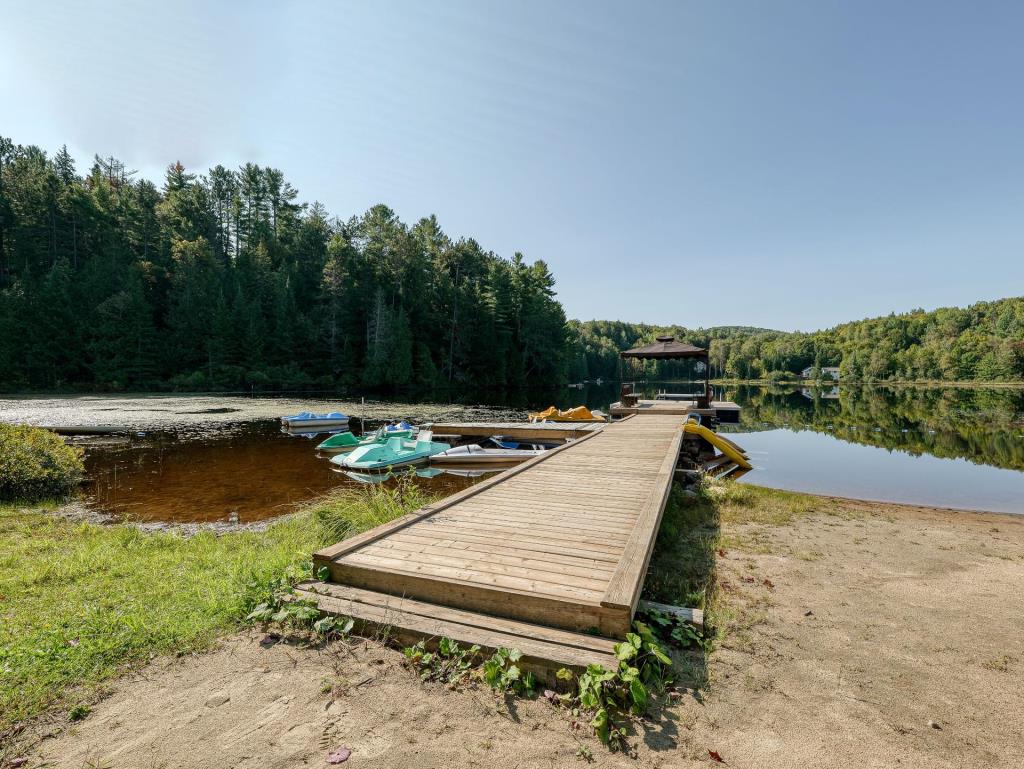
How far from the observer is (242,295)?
146 ft

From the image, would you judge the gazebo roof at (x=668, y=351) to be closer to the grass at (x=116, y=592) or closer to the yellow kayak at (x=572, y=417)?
the yellow kayak at (x=572, y=417)

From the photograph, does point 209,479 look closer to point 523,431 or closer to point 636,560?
point 523,431

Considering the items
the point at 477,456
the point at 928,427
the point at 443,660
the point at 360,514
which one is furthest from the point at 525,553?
the point at 928,427

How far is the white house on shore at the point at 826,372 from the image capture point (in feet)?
316

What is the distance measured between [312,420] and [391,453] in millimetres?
7642

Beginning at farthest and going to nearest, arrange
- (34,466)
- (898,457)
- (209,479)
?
1. (898,457)
2. (209,479)
3. (34,466)

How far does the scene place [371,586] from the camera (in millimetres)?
3619

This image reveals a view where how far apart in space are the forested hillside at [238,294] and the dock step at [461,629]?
42209mm

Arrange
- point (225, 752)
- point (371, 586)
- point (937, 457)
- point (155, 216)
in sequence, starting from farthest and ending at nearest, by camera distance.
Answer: point (155, 216), point (937, 457), point (371, 586), point (225, 752)

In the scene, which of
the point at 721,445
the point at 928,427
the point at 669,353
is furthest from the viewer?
the point at 928,427

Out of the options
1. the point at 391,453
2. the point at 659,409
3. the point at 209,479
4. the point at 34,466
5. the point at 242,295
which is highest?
the point at 242,295

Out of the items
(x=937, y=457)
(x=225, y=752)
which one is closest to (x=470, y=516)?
(x=225, y=752)

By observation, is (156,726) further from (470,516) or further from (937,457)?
(937,457)

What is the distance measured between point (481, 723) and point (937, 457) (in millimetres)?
19844
